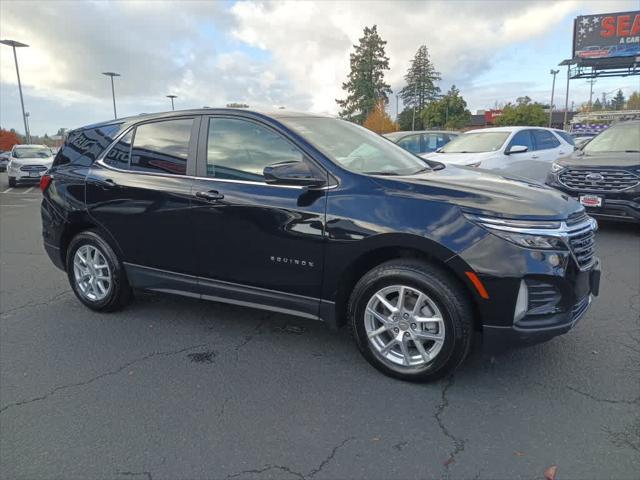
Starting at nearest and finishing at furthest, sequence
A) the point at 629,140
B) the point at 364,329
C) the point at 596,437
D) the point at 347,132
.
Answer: the point at 596,437 < the point at 364,329 < the point at 347,132 < the point at 629,140

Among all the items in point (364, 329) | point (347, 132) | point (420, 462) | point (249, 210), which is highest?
point (347, 132)

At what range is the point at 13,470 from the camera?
2.43 metres

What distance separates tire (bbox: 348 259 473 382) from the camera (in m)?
2.94

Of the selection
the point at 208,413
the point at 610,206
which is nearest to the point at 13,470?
the point at 208,413

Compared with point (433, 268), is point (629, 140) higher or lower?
higher

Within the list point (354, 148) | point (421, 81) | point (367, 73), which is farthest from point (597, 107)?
point (354, 148)

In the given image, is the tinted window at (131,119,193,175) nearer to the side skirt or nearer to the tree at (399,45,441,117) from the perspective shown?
the side skirt

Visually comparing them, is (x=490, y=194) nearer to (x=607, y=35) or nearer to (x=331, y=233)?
(x=331, y=233)

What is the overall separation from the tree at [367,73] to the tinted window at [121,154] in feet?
217

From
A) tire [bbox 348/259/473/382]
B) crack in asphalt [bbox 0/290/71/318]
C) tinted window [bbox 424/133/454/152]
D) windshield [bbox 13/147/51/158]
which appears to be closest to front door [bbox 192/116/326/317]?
tire [bbox 348/259/473/382]

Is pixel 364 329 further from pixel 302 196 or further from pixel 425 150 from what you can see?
pixel 425 150

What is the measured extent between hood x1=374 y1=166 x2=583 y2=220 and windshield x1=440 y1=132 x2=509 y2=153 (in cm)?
663

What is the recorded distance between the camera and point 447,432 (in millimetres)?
2684

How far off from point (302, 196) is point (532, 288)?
61.1 inches
